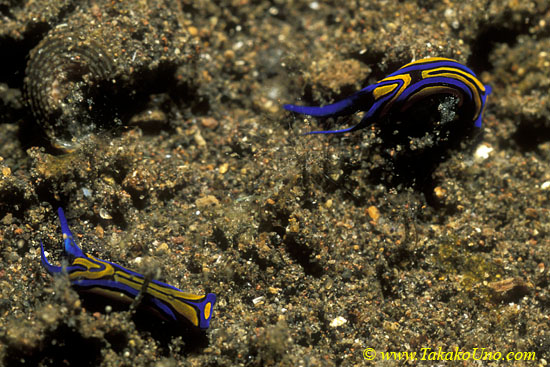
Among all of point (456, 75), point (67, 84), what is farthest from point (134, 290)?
point (456, 75)

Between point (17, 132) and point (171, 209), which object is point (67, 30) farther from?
point (171, 209)

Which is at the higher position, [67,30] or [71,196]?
[67,30]

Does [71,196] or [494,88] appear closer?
[71,196]

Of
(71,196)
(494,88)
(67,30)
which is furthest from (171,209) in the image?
(494,88)

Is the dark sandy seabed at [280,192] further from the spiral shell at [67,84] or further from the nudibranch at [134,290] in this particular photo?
the nudibranch at [134,290]

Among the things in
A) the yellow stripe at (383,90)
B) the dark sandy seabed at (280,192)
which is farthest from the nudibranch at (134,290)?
the yellow stripe at (383,90)
